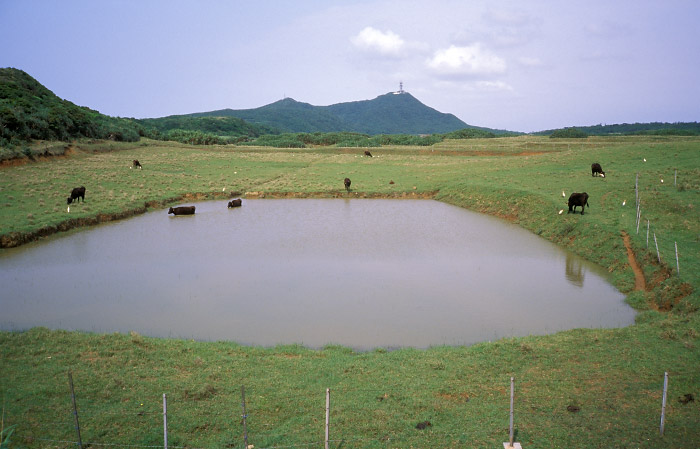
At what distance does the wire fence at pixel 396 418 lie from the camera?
6324 millimetres

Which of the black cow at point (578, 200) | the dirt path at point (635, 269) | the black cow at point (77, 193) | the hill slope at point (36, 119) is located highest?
the hill slope at point (36, 119)

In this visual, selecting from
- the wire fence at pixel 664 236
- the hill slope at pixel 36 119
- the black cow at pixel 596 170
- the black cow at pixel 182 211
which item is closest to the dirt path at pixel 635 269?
the wire fence at pixel 664 236

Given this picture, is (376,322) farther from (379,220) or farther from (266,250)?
(379,220)

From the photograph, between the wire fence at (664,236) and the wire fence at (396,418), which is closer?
the wire fence at (396,418)

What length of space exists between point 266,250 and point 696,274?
1431 centimetres

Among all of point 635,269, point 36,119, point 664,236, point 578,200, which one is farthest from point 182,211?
point 36,119

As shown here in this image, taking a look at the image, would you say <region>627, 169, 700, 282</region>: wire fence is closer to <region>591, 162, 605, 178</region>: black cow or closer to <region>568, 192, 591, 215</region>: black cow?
<region>568, 192, 591, 215</region>: black cow

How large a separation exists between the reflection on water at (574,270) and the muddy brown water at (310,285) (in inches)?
2.5

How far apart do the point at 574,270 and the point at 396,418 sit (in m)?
11.7

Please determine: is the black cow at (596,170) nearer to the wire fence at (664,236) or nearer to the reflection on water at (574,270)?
the wire fence at (664,236)

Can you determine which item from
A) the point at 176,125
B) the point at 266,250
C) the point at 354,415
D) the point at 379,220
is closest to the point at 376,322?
the point at 354,415

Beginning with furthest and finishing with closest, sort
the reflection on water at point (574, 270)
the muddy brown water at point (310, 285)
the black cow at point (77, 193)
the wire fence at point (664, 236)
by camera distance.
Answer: the black cow at point (77, 193)
the reflection on water at point (574, 270)
the wire fence at point (664, 236)
the muddy brown water at point (310, 285)

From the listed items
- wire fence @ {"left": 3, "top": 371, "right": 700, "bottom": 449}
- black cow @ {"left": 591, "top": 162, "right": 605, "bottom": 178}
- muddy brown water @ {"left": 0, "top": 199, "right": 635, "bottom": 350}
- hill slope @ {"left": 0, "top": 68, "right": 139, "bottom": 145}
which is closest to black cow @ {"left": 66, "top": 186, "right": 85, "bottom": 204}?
muddy brown water @ {"left": 0, "top": 199, "right": 635, "bottom": 350}

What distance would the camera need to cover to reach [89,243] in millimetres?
19828
